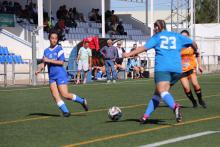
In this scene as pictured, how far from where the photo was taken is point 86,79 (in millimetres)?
29516

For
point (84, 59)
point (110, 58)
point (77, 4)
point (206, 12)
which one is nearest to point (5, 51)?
point (84, 59)

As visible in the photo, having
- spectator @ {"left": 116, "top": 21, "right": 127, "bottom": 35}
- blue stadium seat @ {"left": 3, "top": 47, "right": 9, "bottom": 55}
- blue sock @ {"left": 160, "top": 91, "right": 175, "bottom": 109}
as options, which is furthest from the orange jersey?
spectator @ {"left": 116, "top": 21, "right": 127, "bottom": 35}

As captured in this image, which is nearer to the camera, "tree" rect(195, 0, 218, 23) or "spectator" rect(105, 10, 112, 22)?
"spectator" rect(105, 10, 112, 22)

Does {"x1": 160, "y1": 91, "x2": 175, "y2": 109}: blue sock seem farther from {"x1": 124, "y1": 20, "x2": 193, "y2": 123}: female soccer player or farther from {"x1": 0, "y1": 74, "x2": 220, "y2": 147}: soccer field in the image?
{"x1": 0, "y1": 74, "x2": 220, "y2": 147}: soccer field

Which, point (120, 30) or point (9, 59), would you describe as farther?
point (120, 30)

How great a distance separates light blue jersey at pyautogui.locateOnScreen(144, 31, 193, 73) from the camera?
11.5m

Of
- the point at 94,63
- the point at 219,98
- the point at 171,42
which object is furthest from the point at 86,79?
the point at 171,42

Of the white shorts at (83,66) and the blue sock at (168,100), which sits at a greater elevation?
the white shorts at (83,66)

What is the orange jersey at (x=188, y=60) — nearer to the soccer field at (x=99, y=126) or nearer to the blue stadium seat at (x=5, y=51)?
the soccer field at (x=99, y=126)

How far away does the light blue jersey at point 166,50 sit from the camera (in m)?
11.5

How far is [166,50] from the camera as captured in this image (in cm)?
1155

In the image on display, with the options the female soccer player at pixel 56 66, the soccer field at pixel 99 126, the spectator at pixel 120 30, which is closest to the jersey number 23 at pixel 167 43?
the soccer field at pixel 99 126

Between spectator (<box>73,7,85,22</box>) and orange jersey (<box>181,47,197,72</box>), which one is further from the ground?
spectator (<box>73,7,85,22</box>)

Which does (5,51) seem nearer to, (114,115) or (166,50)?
(114,115)
